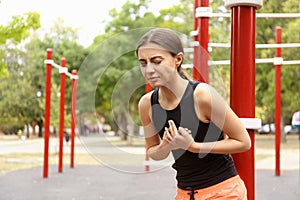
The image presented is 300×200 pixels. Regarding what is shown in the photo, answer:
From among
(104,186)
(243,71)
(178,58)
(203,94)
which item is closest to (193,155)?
(203,94)

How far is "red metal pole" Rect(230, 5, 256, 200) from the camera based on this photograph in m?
2.10

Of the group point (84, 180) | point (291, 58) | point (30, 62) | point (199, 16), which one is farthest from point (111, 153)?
point (30, 62)

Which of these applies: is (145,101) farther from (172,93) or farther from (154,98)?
(172,93)

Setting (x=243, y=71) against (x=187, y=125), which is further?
(x=243, y=71)

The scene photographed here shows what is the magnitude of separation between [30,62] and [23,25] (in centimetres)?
1857

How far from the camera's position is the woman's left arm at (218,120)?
5.73ft

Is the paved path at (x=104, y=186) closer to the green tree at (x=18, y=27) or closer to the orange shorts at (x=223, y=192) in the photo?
the green tree at (x=18, y=27)

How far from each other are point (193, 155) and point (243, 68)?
1.61ft

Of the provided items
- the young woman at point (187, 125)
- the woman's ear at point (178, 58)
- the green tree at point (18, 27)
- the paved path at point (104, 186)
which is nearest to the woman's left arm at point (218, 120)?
the young woman at point (187, 125)

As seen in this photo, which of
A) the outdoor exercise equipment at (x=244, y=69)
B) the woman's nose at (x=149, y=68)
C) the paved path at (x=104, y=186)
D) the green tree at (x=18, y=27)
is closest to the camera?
the woman's nose at (x=149, y=68)

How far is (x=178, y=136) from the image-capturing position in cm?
167

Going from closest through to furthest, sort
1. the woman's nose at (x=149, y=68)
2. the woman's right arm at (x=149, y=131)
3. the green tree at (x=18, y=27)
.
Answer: the woman's nose at (x=149, y=68), the woman's right arm at (x=149, y=131), the green tree at (x=18, y=27)

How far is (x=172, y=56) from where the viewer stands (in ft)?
5.59

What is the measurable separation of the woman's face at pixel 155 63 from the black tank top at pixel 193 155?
0.14 meters
